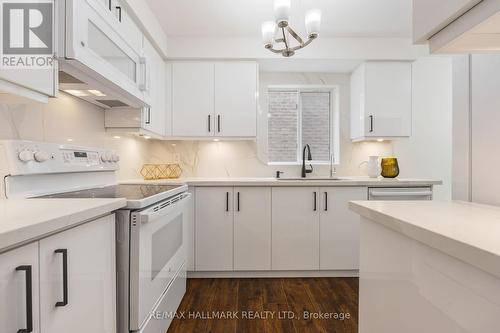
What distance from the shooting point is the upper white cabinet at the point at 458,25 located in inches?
24.9

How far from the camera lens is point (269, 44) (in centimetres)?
190

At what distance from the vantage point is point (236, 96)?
9.14 ft

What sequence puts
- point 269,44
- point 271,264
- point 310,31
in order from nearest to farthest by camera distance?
point 310,31
point 269,44
point 271,264

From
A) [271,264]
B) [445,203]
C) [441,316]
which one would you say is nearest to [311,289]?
[271,264]

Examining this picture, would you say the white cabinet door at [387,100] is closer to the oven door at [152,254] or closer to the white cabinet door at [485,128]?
the white cabinet door at [485,128]

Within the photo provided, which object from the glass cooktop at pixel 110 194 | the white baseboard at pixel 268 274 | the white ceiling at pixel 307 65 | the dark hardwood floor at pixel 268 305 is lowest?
the dark hardwood floor at pixel 268 305

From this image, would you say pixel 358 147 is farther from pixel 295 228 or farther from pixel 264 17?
pixel 264 17

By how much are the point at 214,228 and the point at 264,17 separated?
1951 millimetres

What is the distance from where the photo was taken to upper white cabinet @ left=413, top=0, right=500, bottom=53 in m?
0.63

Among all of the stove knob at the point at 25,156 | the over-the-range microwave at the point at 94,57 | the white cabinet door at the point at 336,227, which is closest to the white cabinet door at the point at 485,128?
the white cabinet door at the point at 336,227

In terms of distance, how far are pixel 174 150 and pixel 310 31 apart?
1966mm

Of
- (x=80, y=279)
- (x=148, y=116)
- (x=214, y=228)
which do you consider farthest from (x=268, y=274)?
(x=80, y=279)

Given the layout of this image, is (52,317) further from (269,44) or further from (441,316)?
(269,44)

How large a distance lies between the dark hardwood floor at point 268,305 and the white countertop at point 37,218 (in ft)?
3.96
